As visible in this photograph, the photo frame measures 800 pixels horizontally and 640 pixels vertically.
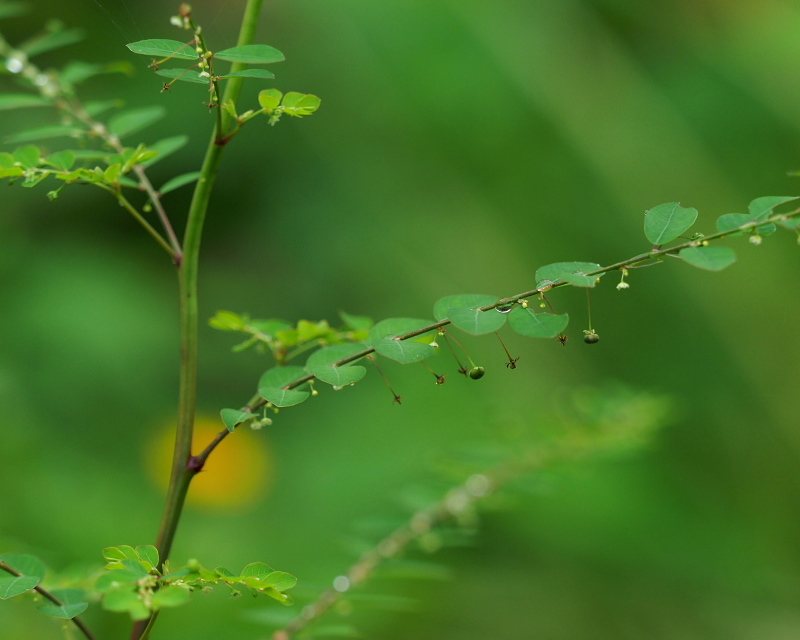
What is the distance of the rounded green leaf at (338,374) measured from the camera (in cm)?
30

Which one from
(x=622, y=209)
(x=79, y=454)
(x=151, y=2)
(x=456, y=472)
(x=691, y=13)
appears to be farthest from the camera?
(x=151, y=2)

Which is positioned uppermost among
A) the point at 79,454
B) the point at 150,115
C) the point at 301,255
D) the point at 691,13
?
the point at 691,13

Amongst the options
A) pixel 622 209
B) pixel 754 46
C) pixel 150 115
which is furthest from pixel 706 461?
pixel 150 115

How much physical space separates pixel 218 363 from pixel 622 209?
0.94 meters

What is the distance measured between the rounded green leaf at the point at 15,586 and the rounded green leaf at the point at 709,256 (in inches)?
10.7

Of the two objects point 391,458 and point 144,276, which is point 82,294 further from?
point 391,458

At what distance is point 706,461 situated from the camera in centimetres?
138

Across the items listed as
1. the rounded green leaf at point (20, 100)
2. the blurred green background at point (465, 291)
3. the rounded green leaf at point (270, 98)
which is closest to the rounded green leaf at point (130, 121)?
the rounded green leaf at point (20, 100)

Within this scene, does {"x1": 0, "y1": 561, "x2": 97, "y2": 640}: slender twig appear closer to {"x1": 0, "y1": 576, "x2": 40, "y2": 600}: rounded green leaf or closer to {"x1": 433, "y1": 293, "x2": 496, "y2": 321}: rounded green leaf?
{"x1": 0, "y1": 576, "x2": 40, "y2": 600}: rounded green leaf

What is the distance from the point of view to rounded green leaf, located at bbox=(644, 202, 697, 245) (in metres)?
0.30

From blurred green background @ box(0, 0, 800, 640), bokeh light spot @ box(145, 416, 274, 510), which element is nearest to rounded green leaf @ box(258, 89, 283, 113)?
blurred green background @ box(0, 0, 800, 640)

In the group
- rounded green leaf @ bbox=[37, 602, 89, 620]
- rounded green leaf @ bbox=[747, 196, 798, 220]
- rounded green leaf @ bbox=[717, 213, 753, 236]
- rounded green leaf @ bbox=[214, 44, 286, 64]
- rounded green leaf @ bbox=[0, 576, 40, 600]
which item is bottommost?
rounded green leaf @ bbox=[37, 602, 89, 620]

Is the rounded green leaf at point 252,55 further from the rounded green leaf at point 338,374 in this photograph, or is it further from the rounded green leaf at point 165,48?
the rounded green leaf at point 338,374

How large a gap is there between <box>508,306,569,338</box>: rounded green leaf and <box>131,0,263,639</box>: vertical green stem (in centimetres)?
14
